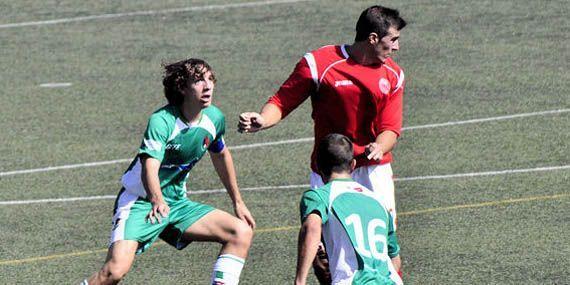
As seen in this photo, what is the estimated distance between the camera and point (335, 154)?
28.9 ft

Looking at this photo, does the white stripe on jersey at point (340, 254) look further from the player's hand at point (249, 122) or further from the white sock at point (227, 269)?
the white sock at point (227, 269)

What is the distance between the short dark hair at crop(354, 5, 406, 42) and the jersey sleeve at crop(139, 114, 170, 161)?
1632 mm

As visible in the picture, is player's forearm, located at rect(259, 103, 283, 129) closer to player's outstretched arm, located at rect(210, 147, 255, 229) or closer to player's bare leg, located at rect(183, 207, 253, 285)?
player's outstretched arm, located at rect(210, 147, 255, 229)

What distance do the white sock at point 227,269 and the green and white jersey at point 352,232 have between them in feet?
7.39

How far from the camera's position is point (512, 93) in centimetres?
1906

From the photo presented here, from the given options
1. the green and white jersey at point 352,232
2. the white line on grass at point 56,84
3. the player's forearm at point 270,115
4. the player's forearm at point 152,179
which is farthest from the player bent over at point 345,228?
the white line on grass at point 56,84

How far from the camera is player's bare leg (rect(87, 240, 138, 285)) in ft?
34.4

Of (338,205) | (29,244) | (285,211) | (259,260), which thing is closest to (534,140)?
(285,211)

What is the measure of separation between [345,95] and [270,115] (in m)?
0.58

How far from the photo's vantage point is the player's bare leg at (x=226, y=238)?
10.9m

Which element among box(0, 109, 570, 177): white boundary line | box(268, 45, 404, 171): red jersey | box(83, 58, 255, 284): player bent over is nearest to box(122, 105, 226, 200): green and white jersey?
box(83, 58, 255, 284): player bent over

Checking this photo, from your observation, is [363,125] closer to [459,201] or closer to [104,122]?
[459,201]

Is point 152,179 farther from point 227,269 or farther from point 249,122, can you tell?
point 227,269

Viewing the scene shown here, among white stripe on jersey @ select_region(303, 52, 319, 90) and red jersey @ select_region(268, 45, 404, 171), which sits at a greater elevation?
white stripe on jersey @ select_region(303, 52, 319, 90)
